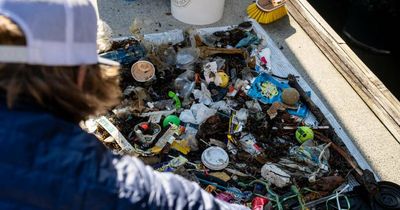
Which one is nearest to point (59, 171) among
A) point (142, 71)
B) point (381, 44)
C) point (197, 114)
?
point (197, 114)

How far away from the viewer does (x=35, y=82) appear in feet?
3.13

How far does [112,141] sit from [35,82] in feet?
3.76

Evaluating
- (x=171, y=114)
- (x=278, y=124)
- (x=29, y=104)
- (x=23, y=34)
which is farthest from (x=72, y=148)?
(x=278, y=124)

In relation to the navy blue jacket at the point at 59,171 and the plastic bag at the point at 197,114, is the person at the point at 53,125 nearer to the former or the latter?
the navy blue jacket at the point at 59,171

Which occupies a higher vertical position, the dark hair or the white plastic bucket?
the dark hair

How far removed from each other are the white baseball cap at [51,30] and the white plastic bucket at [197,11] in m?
1.90

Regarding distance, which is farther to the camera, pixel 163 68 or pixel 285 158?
pixel 163 68

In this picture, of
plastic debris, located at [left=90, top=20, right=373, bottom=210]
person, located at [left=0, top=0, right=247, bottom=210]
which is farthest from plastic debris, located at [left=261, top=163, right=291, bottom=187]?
person, located at [left=0, top=0, right=247, bottom=210]

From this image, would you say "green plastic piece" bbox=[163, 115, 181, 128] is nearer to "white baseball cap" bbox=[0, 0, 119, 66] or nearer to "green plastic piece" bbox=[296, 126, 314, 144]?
"green plastic piece" bbox=[296, 126, 314, 144]

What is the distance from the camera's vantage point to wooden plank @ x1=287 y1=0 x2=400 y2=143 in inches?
99.3

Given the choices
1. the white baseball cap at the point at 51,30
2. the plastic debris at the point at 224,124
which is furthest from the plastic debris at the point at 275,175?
the white baseball cap at the point at 51,30

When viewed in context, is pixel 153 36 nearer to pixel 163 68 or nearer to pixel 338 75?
pixel 163 68

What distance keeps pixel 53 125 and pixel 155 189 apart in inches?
10.6

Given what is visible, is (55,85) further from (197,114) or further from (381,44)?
(381,44)
